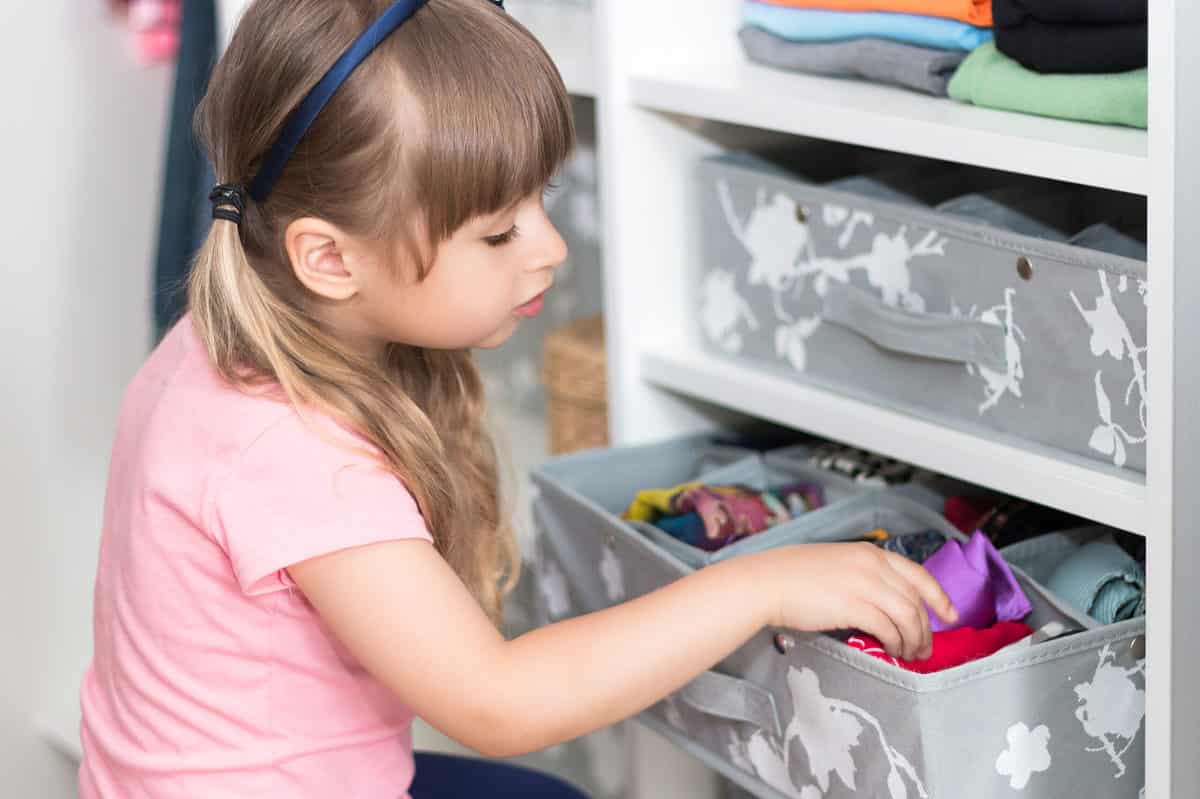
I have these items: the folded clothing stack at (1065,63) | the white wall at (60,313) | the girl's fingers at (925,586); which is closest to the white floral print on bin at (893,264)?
the folded clothing stack at (1065,63)

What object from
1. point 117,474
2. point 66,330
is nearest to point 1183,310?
point 117,474

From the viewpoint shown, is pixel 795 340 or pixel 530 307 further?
pixel 795 340

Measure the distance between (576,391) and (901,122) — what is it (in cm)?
60

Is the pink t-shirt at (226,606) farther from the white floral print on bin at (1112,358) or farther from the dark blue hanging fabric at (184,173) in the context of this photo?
the dark blue hanging fabric at (184,173)

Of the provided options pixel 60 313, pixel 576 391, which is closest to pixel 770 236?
pixel 576 391

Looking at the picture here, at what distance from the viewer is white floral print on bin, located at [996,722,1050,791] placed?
87 cm

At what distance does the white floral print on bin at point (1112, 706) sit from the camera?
2.92ft

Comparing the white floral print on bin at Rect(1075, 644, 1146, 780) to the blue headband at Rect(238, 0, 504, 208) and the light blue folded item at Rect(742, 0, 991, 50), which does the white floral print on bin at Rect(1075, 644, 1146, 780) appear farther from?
the blue headband at Rect(238, 0, 504, 208)

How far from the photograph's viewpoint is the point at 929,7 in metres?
1.08

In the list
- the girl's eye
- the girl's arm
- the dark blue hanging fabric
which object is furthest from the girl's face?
the dark blue hanging fabric

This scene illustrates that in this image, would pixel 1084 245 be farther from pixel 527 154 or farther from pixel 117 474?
pixel 117 474

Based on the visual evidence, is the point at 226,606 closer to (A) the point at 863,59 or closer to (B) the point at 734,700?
(B) the point at 734,700

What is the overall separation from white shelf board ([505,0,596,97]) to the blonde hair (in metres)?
0.32

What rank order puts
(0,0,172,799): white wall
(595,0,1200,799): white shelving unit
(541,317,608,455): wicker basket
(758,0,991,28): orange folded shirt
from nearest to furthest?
(595,0,1200,799): white shelving unit
(758,0,991,28): orange folded shirt
(541,317,608,455): wicker basket
(0,0,172,799): white wall
